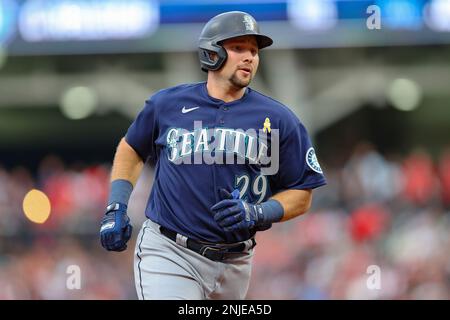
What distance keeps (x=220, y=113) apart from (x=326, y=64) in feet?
19.6

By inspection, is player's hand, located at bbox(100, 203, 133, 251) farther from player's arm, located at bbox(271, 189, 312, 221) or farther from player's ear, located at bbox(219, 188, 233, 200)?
player's arm, located at bbox(271, 189, 312, 221)

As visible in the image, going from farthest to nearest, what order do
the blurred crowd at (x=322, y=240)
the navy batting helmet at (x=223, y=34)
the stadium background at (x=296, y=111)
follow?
the stadium background at (x=296, y=111), the blurred crowd at (x=322, y=240), the navy batting helmet at (x=223, y=34)

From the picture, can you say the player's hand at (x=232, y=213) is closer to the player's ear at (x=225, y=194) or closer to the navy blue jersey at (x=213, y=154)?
the player's ear at (x=225, y=194)

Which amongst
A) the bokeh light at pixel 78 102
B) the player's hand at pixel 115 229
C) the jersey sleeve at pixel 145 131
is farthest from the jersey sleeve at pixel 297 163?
the bokeh light at pixel 78 102

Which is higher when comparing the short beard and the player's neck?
the short beard

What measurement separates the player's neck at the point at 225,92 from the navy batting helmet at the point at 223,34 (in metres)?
0.10

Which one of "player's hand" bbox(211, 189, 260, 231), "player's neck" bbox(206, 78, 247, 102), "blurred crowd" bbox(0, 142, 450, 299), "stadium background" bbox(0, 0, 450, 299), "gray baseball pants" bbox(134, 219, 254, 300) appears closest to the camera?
"player's hand" bbox(211, 189, 260, 231)

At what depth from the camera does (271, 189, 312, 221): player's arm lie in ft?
14.0

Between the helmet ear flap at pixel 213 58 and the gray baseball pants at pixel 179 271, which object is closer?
the gray baseball pants at pixel 179 271

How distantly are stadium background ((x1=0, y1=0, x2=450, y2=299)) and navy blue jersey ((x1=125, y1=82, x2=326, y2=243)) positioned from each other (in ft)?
15.4

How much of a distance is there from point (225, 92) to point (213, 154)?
1.16 ft

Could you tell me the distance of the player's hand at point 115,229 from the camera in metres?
4.17

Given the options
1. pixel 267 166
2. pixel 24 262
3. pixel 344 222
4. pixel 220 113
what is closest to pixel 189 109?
pixel 220 113

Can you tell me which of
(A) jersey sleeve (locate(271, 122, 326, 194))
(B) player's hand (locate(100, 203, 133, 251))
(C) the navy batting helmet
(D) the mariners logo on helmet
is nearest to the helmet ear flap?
(C) the navy batting helmet
